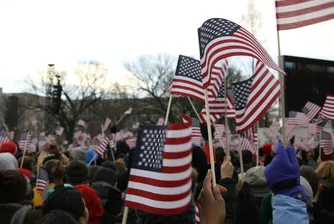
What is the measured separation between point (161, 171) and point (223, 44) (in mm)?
1385

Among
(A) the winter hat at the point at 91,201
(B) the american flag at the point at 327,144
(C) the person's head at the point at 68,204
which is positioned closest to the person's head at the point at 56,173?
(A) the winter hat at the point at 91,201

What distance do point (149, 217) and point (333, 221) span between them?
1842mm

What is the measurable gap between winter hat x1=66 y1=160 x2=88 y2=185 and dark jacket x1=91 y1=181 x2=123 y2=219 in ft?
1.30

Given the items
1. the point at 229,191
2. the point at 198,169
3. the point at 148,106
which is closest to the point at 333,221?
the point at 229,191

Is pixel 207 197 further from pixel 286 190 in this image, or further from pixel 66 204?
pixel 66 204

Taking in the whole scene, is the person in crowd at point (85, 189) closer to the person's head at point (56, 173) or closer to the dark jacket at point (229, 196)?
the person's head at point (56, 173)

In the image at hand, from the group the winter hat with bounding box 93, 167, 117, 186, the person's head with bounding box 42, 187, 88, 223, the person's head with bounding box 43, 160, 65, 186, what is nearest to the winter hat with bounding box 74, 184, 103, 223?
the person's head with bounding box 43, 160, 65, 186

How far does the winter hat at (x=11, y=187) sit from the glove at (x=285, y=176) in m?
2.11

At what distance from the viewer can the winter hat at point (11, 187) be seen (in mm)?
3966

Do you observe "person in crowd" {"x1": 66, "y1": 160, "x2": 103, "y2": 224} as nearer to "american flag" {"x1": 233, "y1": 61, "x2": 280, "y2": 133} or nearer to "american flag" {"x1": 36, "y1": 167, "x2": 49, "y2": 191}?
"american flag" {"x1": 36, "y1": 167, "x2": 49, "y2": 191}

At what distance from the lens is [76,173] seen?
561 cm

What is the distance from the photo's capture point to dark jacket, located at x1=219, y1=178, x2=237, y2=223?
452cm

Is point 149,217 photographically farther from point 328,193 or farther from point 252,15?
point 252,15

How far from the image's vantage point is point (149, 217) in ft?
11.7
